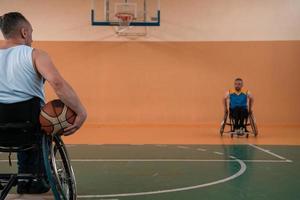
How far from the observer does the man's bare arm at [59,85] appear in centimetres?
249

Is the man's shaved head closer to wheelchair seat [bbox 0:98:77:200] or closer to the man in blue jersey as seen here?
wheelchair seat [bbox 0:98:77:200]

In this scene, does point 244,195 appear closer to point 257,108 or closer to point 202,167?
point 202,167

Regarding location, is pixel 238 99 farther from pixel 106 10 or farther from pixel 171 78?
pixel 106 10

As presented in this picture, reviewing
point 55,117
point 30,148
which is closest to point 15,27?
point 55,117

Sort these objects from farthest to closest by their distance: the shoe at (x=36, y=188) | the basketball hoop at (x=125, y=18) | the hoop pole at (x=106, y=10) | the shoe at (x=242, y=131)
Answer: the hoop pole at (x=106, y=10) < the basketball hoop at (x=125, y=18) < the shoe at (x=242, y=131) < the shoe at (x=36, y=188)

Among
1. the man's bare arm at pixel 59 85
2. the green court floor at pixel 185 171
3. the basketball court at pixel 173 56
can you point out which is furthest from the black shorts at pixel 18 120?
the basketball court at pixel 173 56

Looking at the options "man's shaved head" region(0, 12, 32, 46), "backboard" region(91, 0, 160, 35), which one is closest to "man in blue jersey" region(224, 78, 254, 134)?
"backboard" region(91, 0, 160, 35)

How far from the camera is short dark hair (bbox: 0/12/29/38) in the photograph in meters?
2.70

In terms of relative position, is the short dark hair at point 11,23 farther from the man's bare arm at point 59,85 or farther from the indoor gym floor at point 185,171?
the indoor gym floor at point 185,171

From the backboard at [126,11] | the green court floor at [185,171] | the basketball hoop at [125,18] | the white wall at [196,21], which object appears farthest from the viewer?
the white wall at [196,21]

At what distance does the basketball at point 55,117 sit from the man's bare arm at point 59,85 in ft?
0.11

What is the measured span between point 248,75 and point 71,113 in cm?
1075

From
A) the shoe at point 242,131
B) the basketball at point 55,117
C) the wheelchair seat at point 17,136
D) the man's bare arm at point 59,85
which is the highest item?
the man's bare arm at point 59,85

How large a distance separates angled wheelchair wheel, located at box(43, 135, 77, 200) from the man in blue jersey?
23.8 feet
